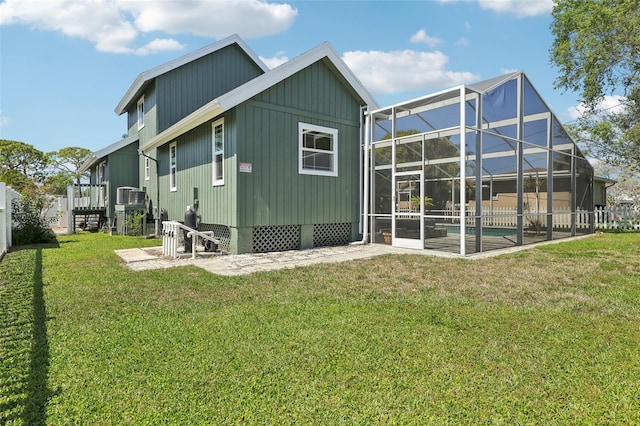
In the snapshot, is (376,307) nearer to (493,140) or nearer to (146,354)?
(146,354)

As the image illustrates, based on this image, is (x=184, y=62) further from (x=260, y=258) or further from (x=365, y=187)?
(x=260, y=258)

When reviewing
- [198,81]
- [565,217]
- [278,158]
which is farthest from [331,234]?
[198,81]

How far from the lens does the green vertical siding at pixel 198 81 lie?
12664 mm

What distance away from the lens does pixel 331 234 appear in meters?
9.66

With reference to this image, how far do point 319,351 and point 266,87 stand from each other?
6671mm

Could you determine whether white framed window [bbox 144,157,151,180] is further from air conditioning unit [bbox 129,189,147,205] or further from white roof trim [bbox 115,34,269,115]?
white roof trim [bbox 115,34,269,115]

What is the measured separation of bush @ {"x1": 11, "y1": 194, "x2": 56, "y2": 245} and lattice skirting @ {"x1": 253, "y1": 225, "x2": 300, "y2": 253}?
7.11 m

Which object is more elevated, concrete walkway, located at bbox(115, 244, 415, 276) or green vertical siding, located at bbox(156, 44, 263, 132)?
green vertical siding, located at bbox(156, 44, 263, 132)

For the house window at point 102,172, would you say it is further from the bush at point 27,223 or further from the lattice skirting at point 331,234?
the lattice skirting at point 331,234

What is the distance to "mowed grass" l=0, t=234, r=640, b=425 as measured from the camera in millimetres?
2000

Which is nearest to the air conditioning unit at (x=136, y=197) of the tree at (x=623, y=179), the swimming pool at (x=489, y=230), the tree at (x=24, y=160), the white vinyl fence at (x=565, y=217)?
the swimming pool at (x=489, y=230)

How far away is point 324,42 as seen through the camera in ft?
29.3

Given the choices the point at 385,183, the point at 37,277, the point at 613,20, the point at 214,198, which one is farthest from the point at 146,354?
the point at 613,20

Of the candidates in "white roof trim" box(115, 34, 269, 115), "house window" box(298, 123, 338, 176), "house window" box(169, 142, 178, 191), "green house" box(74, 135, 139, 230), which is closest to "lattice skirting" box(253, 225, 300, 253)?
"house window" box(298, 123, 338, 176)
